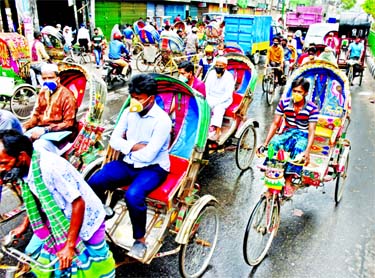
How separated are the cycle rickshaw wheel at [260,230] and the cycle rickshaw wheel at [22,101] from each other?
6.02 m

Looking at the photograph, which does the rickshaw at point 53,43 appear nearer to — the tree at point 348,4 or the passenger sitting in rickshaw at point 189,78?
the passenger sitting in rickshaw at point 189,78

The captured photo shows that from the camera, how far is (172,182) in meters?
3.55

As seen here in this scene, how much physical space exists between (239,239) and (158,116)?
1840 millimetres

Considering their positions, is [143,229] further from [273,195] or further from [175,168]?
[273,195]

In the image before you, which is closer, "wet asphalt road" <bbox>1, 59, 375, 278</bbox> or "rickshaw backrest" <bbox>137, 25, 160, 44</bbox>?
"wet asphalt road" <bbox>1, 59, 375, 278</bbox>

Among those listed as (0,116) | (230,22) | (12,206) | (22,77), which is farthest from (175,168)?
(230,22)

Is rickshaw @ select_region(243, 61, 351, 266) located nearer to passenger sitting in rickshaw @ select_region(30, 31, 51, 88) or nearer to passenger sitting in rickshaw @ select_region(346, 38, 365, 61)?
passenger sitting in rickshaw @ select_region(30, 31, 51, 88)

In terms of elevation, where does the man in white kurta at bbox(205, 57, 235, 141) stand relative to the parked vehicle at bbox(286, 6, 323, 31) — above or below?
below

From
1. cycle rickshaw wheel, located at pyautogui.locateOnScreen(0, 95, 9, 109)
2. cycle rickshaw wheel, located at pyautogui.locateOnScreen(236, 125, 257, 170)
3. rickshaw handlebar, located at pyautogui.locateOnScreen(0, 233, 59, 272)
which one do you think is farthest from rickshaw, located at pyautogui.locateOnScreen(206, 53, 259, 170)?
cycle rickshaw wheel, located at pyautogui.locateOnScreen(0, 95, 9, 109)

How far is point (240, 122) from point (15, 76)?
546 cm

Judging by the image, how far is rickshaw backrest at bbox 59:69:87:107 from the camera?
5.48 m

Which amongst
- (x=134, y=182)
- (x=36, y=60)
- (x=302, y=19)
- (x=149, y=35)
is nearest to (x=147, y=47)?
(x=149, y=35)

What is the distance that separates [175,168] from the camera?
3777 millimetres

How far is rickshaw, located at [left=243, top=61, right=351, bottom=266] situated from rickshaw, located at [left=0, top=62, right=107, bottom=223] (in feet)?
7.39
